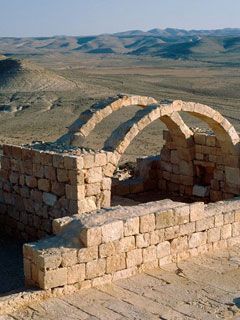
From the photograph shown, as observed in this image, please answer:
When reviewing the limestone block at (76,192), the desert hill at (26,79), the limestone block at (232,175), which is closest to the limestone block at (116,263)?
the limestone block at (76,192)

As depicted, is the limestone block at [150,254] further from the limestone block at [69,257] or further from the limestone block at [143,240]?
the limestone block at [69,257]

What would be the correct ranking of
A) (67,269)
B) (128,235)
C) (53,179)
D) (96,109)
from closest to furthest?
(67,269)
(128,235)
(53,179)
(96,109)

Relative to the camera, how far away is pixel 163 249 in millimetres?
9133

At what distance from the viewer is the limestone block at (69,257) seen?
7.86 m

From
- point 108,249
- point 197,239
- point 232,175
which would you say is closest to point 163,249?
point 197,239

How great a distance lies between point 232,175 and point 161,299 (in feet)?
17.1

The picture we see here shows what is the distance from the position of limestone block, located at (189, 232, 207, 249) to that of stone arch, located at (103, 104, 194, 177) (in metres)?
1.73

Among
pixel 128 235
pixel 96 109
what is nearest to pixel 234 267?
pixel 128 235

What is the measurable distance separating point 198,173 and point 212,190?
0.57 meters

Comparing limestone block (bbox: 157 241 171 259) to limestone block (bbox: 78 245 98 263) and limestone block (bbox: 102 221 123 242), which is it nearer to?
limestone block (bbox: 102 221 123 242)

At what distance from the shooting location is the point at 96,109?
1137 cm

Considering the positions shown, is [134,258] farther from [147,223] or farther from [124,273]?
[147,223]

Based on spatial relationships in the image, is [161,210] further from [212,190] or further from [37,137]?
[37,137]

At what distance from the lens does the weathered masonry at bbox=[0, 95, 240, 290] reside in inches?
320
